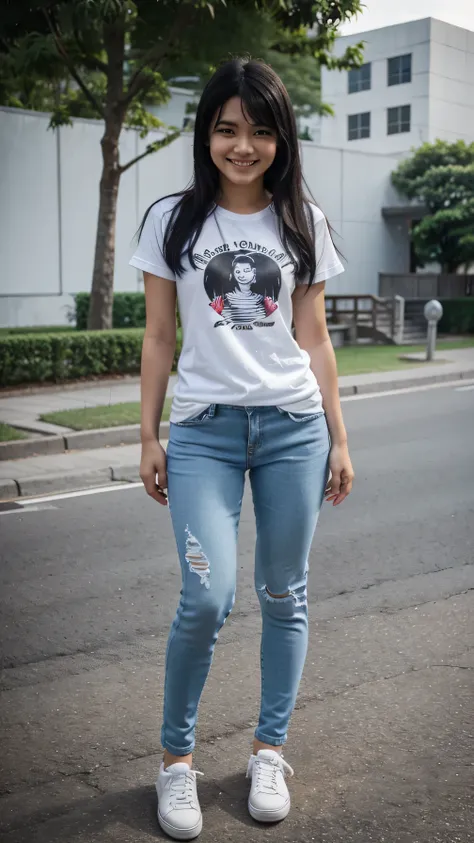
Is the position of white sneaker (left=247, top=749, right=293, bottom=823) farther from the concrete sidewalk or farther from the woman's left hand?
the concrete sidewalk

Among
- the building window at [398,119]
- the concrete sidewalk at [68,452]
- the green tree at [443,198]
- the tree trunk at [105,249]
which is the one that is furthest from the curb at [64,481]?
the building window at [398,119]

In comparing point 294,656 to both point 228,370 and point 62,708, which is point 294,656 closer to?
point 228,370

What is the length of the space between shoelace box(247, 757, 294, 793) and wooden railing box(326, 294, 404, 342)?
816 inches

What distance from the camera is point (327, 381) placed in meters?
3.03

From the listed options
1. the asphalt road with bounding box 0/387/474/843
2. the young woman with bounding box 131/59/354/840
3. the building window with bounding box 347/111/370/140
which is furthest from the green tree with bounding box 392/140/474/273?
the young woman with bounding box 131/59/354/840

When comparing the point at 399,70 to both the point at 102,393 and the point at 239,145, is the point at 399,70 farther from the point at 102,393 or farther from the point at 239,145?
the point at 239,145

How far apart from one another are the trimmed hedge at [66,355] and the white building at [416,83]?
1365 inches

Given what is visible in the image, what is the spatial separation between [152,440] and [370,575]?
2.81 meters

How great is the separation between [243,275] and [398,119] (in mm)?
49829

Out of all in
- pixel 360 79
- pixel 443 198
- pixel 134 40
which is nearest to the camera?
pixel 134 40

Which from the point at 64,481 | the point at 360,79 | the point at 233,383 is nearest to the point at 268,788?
the point at 233,383

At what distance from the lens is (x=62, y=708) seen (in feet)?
12.4

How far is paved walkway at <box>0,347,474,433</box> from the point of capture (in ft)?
37.3

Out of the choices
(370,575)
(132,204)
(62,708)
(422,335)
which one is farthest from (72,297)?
(62,708)
